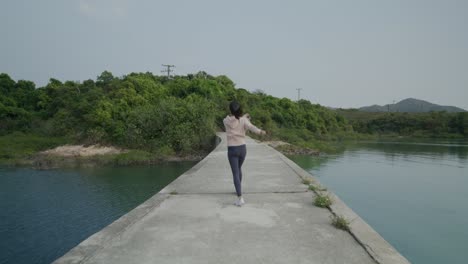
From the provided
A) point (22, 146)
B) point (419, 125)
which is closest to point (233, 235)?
point (22, 146)

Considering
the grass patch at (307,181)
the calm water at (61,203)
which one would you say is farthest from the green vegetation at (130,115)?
the grass patch at (307,181)

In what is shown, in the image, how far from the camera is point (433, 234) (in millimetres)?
10586

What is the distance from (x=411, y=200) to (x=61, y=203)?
17.6m

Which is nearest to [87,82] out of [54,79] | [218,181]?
[54,79]

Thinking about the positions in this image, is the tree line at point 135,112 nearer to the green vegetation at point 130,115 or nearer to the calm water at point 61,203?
the green vegetation at point 130,115

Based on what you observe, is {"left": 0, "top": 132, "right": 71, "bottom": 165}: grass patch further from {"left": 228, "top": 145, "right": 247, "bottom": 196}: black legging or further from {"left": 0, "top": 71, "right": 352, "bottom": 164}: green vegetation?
{"left": 228, "top": 145, "right": 247, "bottom": 196}: black legging

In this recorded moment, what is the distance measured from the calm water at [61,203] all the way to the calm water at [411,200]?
1065 centimetres

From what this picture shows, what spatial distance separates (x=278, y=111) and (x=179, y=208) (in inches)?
1841

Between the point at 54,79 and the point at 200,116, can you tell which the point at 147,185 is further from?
the point at 54,79

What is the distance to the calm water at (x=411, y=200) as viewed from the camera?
971 cm

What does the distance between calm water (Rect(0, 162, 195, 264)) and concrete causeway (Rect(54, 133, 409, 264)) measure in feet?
22.4

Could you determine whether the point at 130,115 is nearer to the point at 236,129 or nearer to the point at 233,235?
the point at 236,129

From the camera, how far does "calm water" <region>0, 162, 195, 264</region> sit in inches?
388

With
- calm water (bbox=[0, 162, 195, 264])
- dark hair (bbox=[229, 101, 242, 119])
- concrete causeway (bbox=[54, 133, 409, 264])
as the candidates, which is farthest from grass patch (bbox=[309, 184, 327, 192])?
calm water (bbox=[0, 162, 195, 264])
